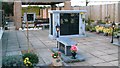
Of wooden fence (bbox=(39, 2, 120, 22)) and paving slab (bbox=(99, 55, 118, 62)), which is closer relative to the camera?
paving slab (bbox=(99, 55, 118, 62))

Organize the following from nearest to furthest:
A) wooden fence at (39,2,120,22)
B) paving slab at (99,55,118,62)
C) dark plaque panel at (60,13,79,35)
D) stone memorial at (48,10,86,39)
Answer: paving slab at (99,55,118,62) → stone memorial at (48,10,86,39) → dark plaque panel at (60,13,79,35) → wooden fence at (39,2,120,22)

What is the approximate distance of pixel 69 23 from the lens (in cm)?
1703

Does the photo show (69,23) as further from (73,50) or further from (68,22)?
(73,50)

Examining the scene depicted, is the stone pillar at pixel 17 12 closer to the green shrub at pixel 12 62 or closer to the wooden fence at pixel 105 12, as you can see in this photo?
the wooden fence at pixel 105 12

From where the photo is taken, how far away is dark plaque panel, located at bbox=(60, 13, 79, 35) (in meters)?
16.9

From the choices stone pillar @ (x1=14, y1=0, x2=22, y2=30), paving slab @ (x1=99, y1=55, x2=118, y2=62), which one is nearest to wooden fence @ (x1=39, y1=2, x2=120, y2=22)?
stone pillar @ (x1=14, y1=0, x2=22, y2=30)

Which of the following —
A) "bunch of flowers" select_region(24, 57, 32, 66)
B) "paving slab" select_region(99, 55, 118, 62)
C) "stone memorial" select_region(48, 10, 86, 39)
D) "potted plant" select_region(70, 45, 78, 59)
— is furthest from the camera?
"stone memorial" select_region(48, 10, 86, 39)

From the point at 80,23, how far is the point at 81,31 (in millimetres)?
685

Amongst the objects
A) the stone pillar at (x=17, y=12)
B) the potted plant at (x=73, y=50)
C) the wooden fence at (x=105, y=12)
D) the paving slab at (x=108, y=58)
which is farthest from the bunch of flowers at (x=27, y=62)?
the stone pillar at (x=17, y=12)

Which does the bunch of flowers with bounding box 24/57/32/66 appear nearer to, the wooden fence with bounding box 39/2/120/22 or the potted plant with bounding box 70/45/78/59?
the potted plant with bounding box 70/45/78/59

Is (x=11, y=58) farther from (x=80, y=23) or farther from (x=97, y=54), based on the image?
(x=80, y=23)

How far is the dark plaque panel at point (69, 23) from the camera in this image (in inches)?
665

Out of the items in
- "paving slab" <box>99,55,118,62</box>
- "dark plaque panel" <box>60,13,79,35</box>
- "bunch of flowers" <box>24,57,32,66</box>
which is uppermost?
"dark plaque panel" <box>60,13,79,35</box>

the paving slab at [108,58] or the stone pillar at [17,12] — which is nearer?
the paving slab at [108,58]
